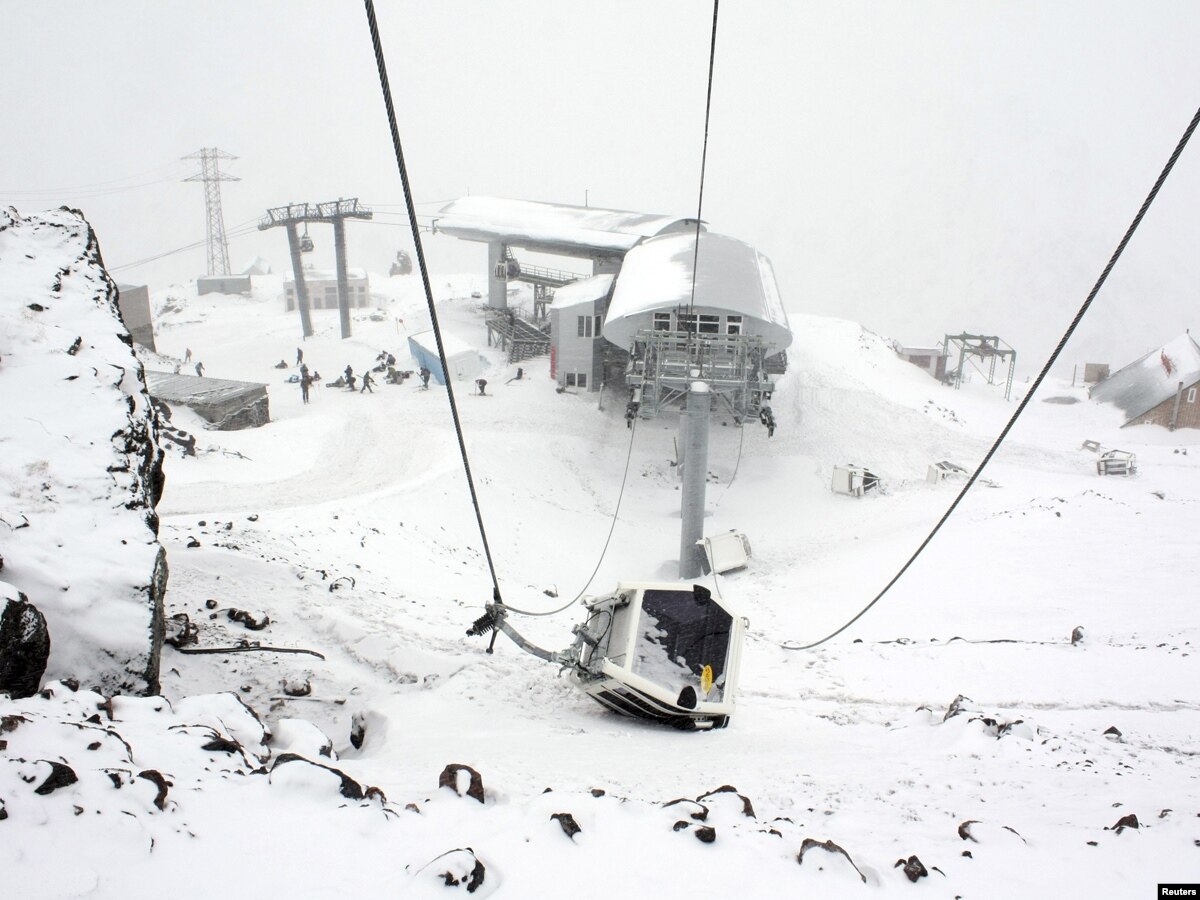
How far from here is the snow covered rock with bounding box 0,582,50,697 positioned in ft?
19.7

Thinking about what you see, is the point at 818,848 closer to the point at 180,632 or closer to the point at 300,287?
the point at 180,632

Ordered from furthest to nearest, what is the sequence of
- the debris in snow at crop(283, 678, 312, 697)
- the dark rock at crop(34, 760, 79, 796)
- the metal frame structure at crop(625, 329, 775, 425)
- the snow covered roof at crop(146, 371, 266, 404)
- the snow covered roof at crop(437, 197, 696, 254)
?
the snow covered roof at crop(437, 197, 696, 254) < the snow covered roof at crop(146, 371, 266, 404) < the metal frame structure at crop(625, 329, 775, 425) < the debris in snow at crop(283, 678, 312, 697) < the dark rock at crop(34, 760, 79, 796)

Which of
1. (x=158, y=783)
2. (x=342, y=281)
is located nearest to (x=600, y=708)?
(x=158, y=783)

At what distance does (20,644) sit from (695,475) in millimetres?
17577

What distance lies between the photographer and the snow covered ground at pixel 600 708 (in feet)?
16.2

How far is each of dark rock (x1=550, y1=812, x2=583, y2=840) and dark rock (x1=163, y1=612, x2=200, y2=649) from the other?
21.2ft

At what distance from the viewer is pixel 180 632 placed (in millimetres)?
9500

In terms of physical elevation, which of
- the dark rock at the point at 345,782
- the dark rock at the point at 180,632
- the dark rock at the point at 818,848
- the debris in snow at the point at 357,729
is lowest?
the debris in snow at the point at 357,729

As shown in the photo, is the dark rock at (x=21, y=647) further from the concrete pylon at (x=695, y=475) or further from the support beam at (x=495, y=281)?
the support beam at (x=495, y=281)

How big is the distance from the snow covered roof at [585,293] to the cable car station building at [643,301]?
81 mm

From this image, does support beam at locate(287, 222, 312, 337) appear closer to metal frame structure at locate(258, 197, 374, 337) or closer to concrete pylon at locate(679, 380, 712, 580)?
metal frame structure at locate(258, 197, 374, 337)

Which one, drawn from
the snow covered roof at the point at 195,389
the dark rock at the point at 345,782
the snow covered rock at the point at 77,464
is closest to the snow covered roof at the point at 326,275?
the snow covered roof at the point at 195,389

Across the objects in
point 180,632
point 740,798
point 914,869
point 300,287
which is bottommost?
point 180,632

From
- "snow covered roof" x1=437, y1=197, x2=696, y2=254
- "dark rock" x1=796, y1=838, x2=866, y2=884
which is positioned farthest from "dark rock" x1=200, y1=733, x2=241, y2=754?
"snow covered roof" x1=437, y1=197, x2=696, y2=254
